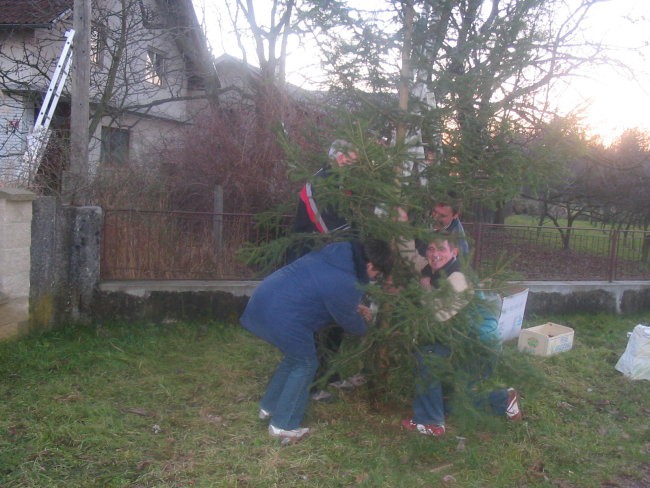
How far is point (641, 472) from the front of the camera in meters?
3.75

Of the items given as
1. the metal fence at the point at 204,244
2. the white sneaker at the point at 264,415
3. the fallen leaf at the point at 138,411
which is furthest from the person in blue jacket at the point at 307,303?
the metal fence at the point at 204,244

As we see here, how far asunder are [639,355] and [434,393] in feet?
8.26

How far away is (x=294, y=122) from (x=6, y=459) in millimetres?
6573

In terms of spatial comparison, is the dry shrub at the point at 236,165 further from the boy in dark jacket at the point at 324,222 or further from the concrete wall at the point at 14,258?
the boy in dark jacket at the point at 324,222

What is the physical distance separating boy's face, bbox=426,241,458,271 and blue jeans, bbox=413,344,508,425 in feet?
1.70

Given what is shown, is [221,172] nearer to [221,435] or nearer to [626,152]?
[221,435]

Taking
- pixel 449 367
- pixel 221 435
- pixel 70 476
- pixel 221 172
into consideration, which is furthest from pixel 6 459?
pixel 221 172

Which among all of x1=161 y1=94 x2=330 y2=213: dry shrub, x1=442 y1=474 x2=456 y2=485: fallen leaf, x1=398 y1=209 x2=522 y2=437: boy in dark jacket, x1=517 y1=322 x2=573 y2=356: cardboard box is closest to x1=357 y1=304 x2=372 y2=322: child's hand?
x1=398 y1=209 x2=522 y2=437: boy in dark jacket

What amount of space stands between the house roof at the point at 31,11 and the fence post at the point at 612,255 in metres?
10.7

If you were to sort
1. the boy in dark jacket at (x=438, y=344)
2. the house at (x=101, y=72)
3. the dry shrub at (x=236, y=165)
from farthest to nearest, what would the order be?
the house at (x=101, y=72)
the dry shrub at (x=236, y=165)
the boy in dark jacket at (x=438, y=344)

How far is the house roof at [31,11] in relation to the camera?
39.1 feet

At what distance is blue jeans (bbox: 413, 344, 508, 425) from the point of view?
3.73m

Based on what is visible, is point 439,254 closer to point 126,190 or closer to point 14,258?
point 14,258

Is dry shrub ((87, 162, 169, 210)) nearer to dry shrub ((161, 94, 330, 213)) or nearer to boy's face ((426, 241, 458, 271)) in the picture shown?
dry shrub ((161, 94, 330, 213))
